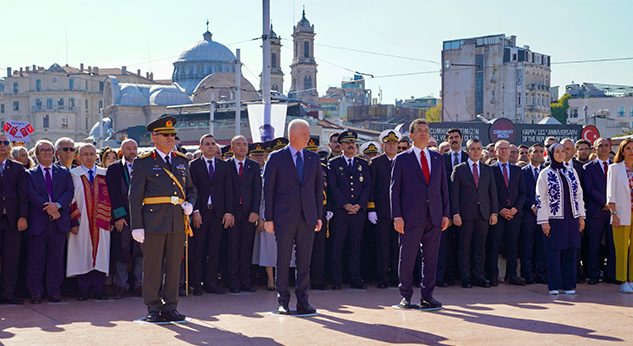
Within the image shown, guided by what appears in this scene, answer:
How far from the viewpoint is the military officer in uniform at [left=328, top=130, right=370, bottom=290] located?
41.2 ft

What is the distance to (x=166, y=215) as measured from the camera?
31.5 ft

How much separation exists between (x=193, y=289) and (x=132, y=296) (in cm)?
80

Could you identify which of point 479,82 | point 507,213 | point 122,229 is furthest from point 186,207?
point 479,82

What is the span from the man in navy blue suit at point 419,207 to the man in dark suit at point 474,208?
2.13 m

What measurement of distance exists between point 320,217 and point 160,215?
1.79m

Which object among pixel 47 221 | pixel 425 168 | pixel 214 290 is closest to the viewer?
pixel 425 168

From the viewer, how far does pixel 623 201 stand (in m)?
12.4

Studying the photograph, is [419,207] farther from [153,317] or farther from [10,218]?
[10,218]

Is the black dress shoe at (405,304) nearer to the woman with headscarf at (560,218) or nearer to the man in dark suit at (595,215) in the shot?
the woman with headscarf at (560,218)

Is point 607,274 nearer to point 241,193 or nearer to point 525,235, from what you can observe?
point 525,235

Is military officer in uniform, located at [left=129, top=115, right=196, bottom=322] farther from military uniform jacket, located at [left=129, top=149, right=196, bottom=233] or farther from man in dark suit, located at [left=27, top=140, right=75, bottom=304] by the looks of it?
man in dark suit, located at [left=27, top=140, right=75, bottom=304]

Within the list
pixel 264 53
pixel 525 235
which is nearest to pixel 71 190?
pixel 525 235

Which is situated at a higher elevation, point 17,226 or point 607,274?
point 17,226

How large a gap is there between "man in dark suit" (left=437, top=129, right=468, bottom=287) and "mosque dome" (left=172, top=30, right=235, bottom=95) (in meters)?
108
